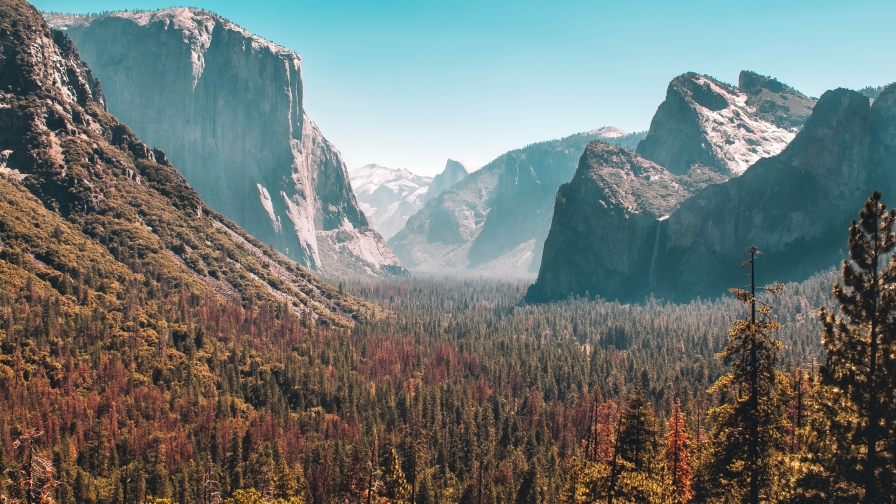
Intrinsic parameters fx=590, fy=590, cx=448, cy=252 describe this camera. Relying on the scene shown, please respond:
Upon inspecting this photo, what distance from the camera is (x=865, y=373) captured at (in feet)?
99.2

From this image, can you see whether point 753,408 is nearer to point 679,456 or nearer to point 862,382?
point 862,382

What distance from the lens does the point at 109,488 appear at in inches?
→ 3177

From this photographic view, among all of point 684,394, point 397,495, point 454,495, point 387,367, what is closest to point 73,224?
point 387,367

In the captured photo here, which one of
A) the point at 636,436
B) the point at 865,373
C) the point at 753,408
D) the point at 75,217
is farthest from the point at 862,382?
the point at 75,217

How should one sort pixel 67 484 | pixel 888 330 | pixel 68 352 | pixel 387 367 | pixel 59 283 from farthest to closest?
pixel 387 367, pixel 59 283, pixel 68 352, pixel 67 484, pixel 888 330

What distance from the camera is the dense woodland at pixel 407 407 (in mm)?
31328

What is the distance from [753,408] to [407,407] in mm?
94649

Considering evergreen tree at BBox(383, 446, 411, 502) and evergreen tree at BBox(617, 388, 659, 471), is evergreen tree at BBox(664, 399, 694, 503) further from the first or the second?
evergreen tree at BBox(383, 446, 411, 502)

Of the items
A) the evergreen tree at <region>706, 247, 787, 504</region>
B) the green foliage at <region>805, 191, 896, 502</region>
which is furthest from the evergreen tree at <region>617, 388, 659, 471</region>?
the green foliage at <region>805, 191, 896, 502</region>

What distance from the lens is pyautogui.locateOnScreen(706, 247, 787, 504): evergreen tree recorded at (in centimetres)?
3225

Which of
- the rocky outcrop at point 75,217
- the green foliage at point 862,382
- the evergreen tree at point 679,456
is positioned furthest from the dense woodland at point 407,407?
A: the rocky outcrop at point 75,217

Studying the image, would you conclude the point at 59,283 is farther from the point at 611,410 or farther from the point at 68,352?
the point at 611,410

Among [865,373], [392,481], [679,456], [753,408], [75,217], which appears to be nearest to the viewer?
[865,373]

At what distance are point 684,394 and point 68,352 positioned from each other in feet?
403
